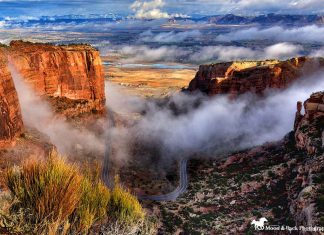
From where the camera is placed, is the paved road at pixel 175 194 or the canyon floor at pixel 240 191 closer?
the canyon floor at pixel 240 191

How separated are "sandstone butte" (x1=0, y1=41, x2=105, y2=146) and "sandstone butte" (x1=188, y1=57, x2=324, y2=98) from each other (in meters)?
37.2

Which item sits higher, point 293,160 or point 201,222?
point 293,160

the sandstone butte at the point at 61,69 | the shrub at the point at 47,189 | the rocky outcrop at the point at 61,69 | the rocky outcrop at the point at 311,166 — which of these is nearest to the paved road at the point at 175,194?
the rocky outcrop at the point at 311,166

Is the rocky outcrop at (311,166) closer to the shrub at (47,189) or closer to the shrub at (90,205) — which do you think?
the shrub at (90,205)

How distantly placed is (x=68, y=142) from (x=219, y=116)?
47.7m

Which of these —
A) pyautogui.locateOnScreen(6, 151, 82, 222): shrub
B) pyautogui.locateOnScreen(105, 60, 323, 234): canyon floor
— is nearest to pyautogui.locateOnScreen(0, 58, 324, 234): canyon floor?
pyautogui.locateOnScreen(105, 60, 323, 234): canyon floor

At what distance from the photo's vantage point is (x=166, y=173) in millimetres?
88188

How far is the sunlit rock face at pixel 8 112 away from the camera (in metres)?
66.1

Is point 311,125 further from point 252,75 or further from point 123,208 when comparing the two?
point 252,75

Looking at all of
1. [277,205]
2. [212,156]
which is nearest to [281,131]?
[212,156]

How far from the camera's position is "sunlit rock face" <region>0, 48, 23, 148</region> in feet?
217

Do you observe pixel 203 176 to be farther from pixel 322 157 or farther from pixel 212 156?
pixel 322 157

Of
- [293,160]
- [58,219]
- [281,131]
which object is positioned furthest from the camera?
[281,131]

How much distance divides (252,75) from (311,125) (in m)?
62.6
